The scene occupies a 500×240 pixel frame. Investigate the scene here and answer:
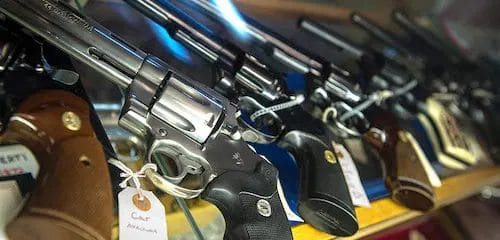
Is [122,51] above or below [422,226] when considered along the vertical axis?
above

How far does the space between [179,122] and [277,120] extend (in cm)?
25

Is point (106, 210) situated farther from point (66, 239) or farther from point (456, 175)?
point (456, 175)

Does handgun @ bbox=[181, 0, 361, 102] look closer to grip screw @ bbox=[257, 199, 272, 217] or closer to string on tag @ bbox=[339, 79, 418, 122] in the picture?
string on tag @ bbox=[339, 79, 418, 122]

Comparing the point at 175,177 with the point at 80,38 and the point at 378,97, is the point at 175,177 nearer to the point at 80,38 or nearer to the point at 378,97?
the point at 80,38

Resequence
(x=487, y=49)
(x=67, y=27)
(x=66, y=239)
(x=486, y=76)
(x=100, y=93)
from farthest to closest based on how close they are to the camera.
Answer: (x=487, y=49) < (x=486, y=76) < (x=100, y=93) < (x=67, y=27) < (x=66, y=239)

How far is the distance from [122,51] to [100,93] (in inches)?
5.9

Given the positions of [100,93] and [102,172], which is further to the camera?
[100,93]

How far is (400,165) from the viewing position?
124cm

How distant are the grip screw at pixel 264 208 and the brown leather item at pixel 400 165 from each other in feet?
1.25

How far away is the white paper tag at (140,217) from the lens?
2.85 ft

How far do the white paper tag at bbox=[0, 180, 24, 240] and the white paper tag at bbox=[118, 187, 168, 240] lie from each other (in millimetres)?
132

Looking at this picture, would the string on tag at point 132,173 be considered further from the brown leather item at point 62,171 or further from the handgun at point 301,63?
the handgun at point 301,63

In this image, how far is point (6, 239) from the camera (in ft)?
2.51

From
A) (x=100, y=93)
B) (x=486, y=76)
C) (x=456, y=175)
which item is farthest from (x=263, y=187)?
(x=486, y=76)
